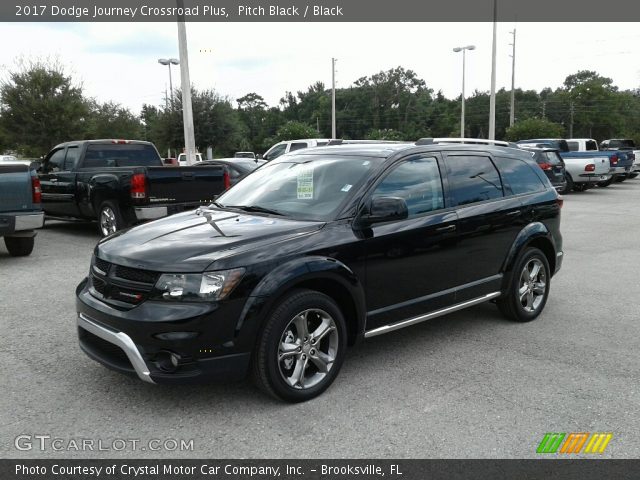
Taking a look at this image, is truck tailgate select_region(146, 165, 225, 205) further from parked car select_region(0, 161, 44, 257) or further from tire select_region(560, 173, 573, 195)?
tire select_region(560, 173, 573, 195)

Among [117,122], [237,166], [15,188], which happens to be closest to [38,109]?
[117,122]

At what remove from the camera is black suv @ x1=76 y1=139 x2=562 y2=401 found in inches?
139

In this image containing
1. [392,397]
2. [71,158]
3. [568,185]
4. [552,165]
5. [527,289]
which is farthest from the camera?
[568,185]

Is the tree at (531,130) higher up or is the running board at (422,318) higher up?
the tree at (531,130)

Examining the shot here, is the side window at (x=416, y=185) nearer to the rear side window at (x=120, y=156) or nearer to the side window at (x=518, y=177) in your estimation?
the side window at (x=518, y=177)

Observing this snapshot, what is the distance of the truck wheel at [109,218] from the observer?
993cm

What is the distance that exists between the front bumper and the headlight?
0.18 feet

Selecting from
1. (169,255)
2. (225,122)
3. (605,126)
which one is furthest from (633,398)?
(605,126)

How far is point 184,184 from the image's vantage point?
988cm

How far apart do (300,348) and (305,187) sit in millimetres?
1411

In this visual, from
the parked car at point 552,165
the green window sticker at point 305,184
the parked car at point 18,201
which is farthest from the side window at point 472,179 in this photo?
the parked car at point 552,165

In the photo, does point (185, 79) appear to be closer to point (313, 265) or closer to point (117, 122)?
point (313, 265)

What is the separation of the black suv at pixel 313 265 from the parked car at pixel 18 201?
479 cm

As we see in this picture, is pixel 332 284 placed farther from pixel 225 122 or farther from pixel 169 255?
pixel 225 122
